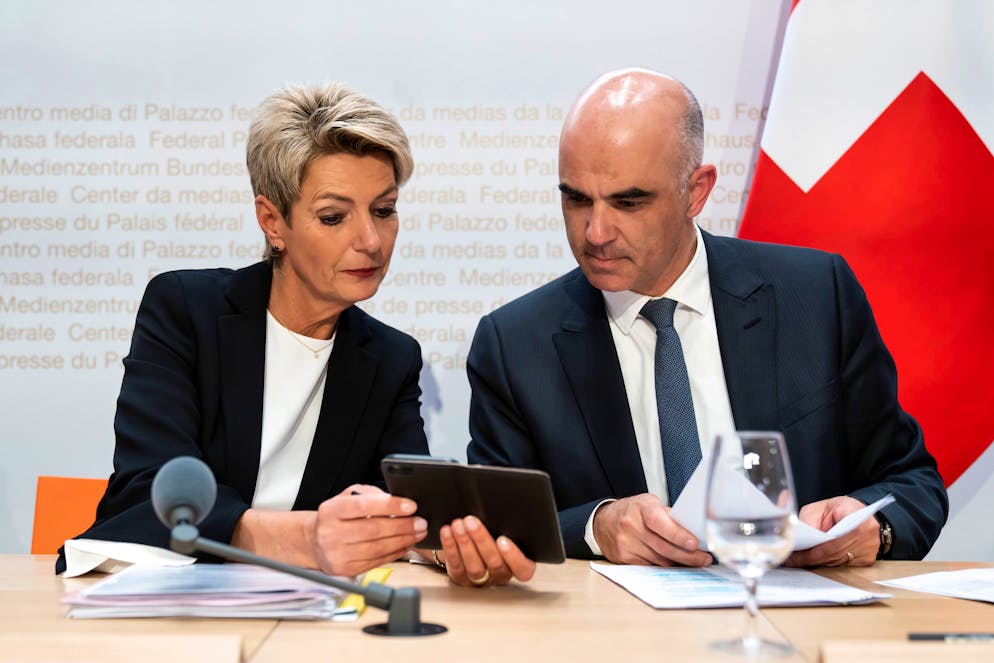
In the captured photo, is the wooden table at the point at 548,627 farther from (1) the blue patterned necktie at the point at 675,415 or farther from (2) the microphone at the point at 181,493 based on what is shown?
(1) the blue patterned necktie at the point at 675,415

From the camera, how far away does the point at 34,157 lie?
148 inches

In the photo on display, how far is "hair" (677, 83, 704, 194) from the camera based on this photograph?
267 centimetres

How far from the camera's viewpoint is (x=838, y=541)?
6.86 feet

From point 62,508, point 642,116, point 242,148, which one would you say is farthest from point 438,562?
point 242,148

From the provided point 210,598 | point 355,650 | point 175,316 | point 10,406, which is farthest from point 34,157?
point 355,650

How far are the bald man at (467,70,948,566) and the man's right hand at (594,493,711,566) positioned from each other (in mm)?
292

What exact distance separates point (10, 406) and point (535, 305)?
1.96 metres

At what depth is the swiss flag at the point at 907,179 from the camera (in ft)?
11.3

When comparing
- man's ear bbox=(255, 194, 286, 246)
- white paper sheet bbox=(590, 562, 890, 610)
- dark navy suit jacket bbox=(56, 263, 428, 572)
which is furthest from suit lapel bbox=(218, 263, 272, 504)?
white paper sheet bbox=(590, 562, 890, 610)

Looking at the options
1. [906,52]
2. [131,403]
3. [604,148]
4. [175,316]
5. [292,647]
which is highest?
[906,52]

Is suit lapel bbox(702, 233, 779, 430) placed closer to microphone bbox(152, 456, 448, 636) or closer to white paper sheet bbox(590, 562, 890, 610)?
white paper sheet bbox(590, 562, 890, 610)

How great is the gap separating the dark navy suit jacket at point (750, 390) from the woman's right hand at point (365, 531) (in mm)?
742

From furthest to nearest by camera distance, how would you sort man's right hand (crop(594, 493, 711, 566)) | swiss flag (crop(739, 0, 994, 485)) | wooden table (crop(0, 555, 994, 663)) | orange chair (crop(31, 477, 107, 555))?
swiss flag (crop(739, 0, 994, 485)), orange chair (crop(31, 477, 107, 555)), man's right hand (crop(594, 493, 711, 566)), wooden table (crop(0, 555, 994, 663))

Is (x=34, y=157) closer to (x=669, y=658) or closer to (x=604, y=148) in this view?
(x=604, y=148)
